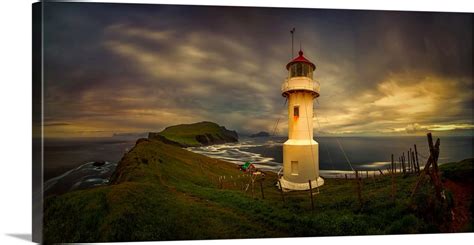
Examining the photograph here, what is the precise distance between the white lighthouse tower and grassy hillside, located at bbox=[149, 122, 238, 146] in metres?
1.05

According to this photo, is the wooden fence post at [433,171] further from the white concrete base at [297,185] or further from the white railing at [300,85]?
the white railing at [300,85]

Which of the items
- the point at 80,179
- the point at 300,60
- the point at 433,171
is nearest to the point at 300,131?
the point at 300,60

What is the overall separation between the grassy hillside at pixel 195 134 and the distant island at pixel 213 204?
14 mm

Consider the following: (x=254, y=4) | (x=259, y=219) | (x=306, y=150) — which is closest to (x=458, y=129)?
(x=306, y=150)

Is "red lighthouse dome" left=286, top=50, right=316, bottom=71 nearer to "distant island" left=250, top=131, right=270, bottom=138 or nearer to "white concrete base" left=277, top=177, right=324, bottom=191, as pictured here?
"distant island" left=250, top=131, right=270, bottom=138

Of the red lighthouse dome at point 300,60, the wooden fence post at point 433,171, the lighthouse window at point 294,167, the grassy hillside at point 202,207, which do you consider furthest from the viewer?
the lighthouse window at point 294,167

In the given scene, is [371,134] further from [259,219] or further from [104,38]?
[104,38]

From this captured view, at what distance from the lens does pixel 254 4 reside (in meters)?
4.38

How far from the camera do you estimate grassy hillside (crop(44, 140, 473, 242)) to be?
159 inches

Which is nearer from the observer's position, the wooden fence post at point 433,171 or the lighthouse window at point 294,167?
the wooden fence post at point 433,171

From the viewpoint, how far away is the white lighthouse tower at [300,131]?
4.49 meters

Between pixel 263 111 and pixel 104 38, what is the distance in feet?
8.25

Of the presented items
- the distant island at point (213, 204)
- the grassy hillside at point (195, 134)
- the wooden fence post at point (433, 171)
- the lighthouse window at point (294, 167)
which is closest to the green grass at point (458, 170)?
the distant island at point (213, 204)

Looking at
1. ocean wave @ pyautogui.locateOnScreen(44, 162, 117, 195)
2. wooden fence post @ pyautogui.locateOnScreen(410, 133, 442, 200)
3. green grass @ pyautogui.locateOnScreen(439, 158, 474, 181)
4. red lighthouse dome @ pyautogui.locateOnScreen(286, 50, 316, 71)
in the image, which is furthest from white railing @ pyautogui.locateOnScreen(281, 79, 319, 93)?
ocean wave @ pyautogui.locateOnScreen(44, 162, 117, 195)
